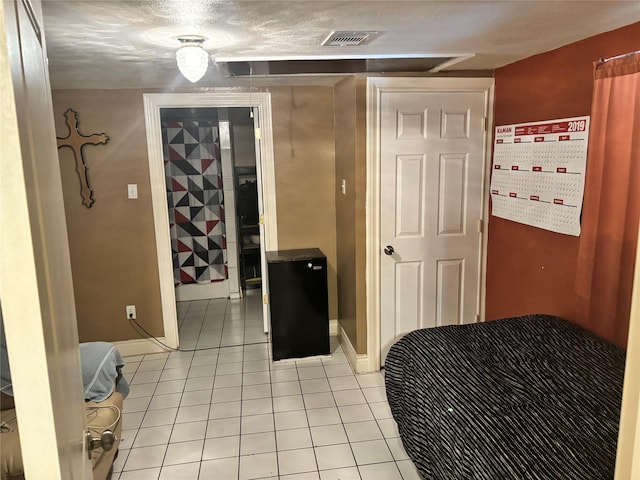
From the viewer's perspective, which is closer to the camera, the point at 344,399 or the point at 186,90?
the point at 344,399

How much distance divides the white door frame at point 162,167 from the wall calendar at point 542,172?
172 cm

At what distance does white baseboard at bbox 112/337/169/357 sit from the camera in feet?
12.4

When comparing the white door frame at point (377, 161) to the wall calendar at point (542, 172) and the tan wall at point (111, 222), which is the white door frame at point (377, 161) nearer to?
the wall calendar at point (542, 172)

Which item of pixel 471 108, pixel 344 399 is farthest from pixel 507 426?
pixel 471 108

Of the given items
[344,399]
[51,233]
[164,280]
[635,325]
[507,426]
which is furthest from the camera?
[164,280]

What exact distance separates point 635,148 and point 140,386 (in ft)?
10.9

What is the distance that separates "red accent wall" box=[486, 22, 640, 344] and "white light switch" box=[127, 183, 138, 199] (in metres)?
2.70

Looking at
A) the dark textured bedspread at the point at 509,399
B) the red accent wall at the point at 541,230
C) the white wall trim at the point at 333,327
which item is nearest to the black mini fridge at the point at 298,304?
the white wall trim at the point at 333,327

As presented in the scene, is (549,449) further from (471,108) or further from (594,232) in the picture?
(471,108)

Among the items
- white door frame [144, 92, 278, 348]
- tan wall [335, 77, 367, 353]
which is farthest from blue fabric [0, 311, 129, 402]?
tan wall [335, 77, 367, 353]

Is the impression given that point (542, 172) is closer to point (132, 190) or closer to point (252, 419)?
point (252, 419)

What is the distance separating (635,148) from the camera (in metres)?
1.94

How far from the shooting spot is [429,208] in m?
3.21

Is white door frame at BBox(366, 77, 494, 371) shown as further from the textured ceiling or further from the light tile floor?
the light tile floor
